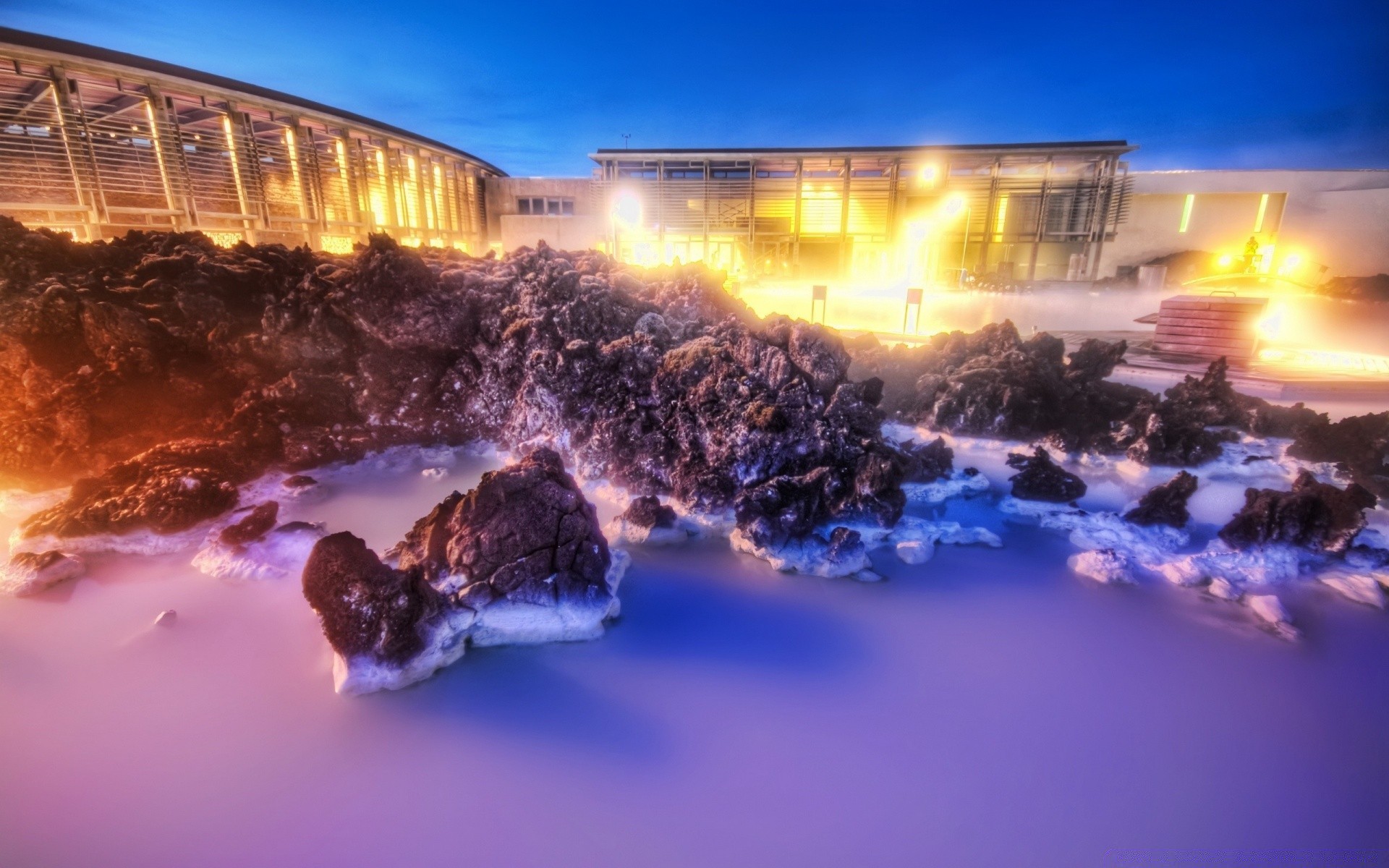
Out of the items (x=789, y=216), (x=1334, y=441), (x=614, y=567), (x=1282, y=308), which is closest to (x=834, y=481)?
(x=614, y=567)

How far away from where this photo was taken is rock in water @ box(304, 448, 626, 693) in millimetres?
3754

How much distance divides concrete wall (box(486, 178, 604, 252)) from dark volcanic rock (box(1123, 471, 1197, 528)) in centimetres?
2119

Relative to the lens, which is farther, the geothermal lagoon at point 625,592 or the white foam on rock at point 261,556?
the white foam on rock at point 261,556

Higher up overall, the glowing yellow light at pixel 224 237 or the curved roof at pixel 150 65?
the curved roof at pixel 150 65

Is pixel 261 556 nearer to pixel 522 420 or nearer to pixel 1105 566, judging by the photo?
pixel 522 420

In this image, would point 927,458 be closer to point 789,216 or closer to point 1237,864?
point 1237,864

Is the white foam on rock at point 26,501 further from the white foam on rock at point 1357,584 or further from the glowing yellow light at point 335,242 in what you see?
the glowing yellow light at point 335,242

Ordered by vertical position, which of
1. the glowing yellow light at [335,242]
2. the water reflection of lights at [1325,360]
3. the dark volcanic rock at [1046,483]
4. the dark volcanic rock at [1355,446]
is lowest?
the dark volcanic rock at [1046,483]

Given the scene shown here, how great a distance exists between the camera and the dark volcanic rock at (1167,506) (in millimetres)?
5812

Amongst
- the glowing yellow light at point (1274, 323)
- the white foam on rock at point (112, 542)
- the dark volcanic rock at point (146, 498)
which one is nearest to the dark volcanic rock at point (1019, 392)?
the glowing yellow light at point (1274, 323)

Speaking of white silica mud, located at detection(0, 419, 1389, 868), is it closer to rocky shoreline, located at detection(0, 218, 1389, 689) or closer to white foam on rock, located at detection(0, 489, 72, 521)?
white foam on rock, located at detection(0, 489, 72, 521)

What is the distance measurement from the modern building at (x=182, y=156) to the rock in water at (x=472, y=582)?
39.3ft

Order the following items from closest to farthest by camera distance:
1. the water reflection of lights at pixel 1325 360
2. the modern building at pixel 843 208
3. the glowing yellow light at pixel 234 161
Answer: the water reflection of lights at pixel 1325 360 < the glowing yellow light at pixel 234 161 < the modern building at pixel 843 208

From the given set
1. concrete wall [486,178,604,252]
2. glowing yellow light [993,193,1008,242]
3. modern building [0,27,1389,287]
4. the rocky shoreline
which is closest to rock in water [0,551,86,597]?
the rocky shoreline
